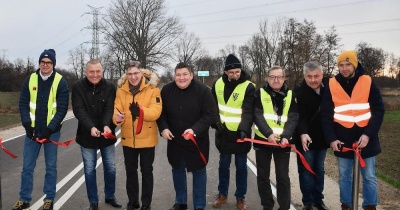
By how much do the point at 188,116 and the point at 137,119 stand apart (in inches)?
27.8

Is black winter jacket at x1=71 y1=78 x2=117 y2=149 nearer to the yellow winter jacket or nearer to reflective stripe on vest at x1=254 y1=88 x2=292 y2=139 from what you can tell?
the yellow winter jacket

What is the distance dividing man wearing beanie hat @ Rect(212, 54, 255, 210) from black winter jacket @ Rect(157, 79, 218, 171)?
34 cm

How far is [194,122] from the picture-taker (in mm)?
5168

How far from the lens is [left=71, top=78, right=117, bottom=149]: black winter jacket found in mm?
5270

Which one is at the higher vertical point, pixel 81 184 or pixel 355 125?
pixel 355 125

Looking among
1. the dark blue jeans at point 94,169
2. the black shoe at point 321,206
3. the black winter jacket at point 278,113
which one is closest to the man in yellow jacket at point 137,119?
the dark blue jeans at point 94,169

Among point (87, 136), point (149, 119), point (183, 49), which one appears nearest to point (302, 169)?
point (149, 119)

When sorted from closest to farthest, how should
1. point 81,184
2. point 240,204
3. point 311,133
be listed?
point 311,133 < point 240,204 < point 81,184

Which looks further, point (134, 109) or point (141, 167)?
point (141, 167)

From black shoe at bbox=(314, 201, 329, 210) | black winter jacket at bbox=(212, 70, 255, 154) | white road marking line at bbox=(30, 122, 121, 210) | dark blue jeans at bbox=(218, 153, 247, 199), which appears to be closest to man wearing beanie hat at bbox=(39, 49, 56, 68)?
white road marking line at bbox=(30, 122, 121, 210)

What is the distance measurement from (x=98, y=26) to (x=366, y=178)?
173ft

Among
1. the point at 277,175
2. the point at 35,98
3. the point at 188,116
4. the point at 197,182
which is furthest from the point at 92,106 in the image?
the point at 277,175

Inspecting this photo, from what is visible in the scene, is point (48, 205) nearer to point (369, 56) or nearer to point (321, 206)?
point (321, 206)

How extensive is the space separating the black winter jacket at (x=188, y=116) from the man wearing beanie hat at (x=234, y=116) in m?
0.34
